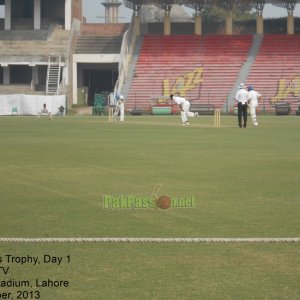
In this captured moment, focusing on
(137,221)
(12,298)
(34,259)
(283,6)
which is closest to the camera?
(12,298)

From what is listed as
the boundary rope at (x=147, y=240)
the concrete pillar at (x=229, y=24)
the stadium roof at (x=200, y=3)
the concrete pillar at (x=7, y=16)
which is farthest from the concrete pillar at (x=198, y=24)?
the boundary rope at (x=147, y=240)

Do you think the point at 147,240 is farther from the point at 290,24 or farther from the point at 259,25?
the point at 290,24

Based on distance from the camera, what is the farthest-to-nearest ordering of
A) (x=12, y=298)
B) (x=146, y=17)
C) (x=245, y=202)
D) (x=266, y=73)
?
(x=146, y=17) < (x=266, y=73) < (x=245, y=202) < (x=12, y=298)

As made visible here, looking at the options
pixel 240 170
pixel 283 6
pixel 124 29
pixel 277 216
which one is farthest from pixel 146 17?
pixel 277 216

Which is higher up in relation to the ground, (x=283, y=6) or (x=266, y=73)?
(x=283, y=6)

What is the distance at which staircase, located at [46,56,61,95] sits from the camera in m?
80.7

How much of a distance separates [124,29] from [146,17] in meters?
6.47

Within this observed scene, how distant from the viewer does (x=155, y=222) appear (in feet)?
40.8

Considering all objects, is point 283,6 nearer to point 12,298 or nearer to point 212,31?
point 212,31

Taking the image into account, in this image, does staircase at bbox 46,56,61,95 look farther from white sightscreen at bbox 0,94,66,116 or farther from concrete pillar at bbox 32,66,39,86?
white sightscreen at bbox 0,94,66,116

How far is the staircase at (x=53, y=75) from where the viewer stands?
265ft

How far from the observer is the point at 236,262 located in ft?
32.0

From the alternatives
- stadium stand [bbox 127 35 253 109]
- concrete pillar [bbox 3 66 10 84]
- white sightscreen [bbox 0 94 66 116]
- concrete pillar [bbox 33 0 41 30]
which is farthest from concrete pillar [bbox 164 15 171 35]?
white sightscreen [bbox 0 94 66 116]

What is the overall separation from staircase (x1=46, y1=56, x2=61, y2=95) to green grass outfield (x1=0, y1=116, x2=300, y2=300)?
182 feet
